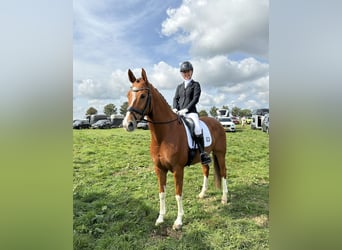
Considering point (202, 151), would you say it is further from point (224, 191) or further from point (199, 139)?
point (224, 191)

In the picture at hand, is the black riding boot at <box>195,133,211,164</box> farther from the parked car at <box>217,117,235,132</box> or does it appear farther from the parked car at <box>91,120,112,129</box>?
the parked car at <box>91,120,112,129</box>

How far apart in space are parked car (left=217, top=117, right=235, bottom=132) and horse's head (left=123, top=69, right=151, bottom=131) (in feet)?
2.98

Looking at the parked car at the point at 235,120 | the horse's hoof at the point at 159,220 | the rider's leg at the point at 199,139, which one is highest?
the parked car at the point at 235,120

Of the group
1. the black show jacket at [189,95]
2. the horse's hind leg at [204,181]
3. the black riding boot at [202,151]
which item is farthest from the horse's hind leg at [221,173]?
the black show jacket at [189,95]

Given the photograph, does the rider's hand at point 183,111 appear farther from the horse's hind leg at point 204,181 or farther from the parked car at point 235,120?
the horse's hind leg at point 204,181

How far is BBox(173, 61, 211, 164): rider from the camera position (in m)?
2.04

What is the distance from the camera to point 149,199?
2203mm

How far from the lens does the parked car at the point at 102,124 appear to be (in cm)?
219

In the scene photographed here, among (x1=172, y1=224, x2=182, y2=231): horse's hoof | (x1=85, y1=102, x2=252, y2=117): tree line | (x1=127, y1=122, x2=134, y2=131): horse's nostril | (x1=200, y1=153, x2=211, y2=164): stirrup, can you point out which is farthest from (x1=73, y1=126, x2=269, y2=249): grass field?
(x1=127, y1=122, x2=134, y2=131): horse's nostril

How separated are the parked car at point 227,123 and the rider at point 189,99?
13.4 inches

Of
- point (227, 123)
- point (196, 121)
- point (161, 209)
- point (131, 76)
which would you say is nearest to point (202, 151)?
point (196, 121)

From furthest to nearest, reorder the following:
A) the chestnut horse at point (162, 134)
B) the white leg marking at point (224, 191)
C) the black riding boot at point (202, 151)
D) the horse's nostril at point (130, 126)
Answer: the white leg marking at point (224, 191) → the black riding boot at point (202, 151) → the chestnut horse at point (162, 134) → the horse's nostril at point (130, 126)

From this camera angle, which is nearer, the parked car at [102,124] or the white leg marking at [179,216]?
the white leg marking at [179,216]
